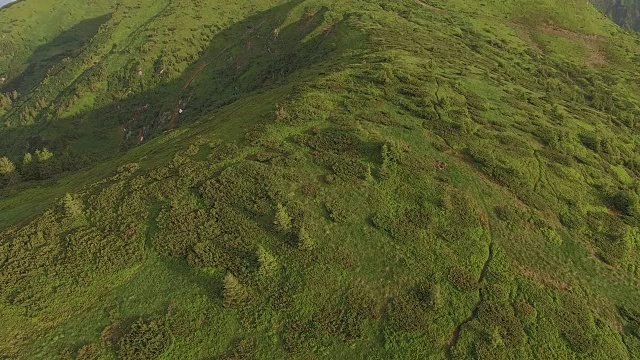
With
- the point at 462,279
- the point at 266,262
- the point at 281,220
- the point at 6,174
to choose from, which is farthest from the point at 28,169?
the point at 462,279

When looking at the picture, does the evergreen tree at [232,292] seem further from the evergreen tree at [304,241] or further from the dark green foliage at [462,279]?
the dark green foliage at [462,279]

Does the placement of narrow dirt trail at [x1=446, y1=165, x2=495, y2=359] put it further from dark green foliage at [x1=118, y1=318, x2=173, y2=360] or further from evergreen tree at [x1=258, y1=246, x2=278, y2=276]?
dark green foliage at [x1=118, y1=318, x2=173, y2=360]

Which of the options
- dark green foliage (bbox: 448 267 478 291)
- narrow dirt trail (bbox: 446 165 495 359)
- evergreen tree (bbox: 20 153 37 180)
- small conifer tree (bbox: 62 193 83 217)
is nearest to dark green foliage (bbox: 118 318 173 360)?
small conifer tree (bbox: 62 193 83 217)

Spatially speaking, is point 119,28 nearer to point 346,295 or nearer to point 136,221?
point 136,221

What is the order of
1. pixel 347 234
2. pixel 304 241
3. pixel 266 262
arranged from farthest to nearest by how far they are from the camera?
pixel 347 234 < pixel 304 241 < pixel 266 262

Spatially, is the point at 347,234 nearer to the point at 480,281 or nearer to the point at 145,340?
the point at 480,281

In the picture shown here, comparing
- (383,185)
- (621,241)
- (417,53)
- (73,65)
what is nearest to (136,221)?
(383,185)

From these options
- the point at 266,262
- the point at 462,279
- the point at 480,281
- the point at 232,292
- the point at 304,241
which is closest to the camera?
the point at 232,292
